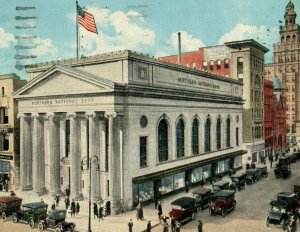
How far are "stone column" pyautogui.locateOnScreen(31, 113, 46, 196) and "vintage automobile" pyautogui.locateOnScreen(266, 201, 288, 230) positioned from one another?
25.7 meters

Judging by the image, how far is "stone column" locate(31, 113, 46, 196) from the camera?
138 feet

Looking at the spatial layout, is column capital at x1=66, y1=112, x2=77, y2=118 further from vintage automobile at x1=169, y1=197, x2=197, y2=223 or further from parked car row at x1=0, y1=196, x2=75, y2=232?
vintage automobile at x1=169, y1=197, x2=197, y2=223

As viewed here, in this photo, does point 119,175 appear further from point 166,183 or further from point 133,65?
point 133,65

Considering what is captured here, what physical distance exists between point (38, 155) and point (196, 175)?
20663 mm

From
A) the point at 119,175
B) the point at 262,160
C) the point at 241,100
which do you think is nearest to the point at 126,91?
the point at 119,175

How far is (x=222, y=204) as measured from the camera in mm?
33312

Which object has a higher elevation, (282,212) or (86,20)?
(86,20)

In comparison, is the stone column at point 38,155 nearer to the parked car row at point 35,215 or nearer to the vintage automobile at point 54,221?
the parked car row at point 35,215

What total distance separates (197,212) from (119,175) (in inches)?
332

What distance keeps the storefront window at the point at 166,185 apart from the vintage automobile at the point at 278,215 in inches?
533

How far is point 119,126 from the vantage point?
3538cm

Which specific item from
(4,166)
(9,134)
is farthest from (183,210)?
(4,166)

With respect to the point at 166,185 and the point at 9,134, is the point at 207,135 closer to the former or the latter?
the point at 166,185

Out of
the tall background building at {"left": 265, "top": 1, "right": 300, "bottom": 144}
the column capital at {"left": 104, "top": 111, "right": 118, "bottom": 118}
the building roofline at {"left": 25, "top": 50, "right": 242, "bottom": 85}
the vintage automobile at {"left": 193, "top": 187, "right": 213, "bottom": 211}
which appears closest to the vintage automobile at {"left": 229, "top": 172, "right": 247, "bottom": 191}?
the vintage automobile at {"left": 193, "top": 187, "right": 213, "bottom": 211}
